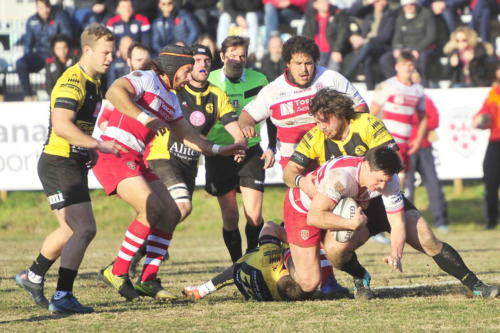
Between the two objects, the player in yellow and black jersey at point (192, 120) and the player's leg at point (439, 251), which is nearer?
the player's leg at point (439, 251)

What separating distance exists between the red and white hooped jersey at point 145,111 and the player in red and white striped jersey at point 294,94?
1.05 metres

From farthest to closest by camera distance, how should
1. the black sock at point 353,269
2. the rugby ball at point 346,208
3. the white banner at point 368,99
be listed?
the white banner at point 368,99 → the black sock at point 353,269 → the rugby ball at point 346,208

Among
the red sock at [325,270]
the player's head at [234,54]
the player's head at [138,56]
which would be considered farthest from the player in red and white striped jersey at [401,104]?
the red sock at [325,270]

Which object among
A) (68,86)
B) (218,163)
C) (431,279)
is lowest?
(431,279)

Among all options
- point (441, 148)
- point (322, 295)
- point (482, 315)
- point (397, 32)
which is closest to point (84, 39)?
point (322, 295)

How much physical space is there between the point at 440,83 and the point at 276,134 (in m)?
9.10

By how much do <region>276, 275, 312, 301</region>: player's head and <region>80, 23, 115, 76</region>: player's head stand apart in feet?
7.12

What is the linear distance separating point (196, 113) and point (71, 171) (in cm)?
240

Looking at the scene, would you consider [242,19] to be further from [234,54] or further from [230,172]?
[230,172]

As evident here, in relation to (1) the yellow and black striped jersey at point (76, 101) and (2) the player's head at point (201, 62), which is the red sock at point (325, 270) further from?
(2) the player's head at point (201, 62)

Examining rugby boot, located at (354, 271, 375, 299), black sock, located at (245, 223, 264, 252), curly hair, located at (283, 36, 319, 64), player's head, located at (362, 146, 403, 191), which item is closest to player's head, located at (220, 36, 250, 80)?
curly hair, located at (283, 36, 319, 64)

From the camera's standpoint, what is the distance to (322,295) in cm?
834

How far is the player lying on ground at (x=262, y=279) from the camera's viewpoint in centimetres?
801

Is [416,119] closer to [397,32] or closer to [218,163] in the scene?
[397,32]
